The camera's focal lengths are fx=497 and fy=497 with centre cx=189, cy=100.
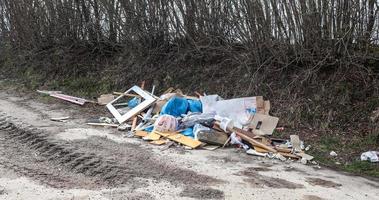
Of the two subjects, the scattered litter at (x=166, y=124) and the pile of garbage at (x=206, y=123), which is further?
the scattered litter at (x=166, y=124)

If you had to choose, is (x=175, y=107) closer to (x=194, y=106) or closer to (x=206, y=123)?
(x=194, y=106)

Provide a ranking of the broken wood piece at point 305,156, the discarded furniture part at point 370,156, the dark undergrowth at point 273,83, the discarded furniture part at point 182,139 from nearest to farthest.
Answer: the discarded furniture part at point 370,156
the broken wood piece at point 305,156
the discarded furniture part at point 182,139
the dark undergrowth at point 273,83

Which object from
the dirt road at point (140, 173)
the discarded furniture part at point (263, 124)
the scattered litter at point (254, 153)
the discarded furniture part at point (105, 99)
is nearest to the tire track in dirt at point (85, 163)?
the dirt road at point (140, 173)

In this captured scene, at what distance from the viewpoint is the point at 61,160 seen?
6781 mm

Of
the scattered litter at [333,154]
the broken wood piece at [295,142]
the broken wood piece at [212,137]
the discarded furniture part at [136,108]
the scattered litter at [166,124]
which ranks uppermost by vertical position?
the discarded furniture part at [136,108]

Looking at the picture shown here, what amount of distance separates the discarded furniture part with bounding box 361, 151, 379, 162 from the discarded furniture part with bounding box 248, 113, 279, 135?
1.65 meters

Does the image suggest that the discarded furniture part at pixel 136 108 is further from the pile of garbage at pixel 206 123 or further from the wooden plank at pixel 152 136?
the wooden plank at pixel 152 136

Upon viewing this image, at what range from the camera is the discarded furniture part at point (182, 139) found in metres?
7.71

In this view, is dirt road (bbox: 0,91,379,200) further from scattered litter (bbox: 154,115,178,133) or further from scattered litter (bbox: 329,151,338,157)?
scattered litter (bbox: 329,151,338,157)

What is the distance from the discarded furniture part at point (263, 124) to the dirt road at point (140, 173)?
2.87ft

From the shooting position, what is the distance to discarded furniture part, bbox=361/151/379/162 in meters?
7.09

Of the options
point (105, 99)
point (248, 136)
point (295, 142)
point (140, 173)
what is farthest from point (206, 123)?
point (105, 99)

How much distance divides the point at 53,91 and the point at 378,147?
320 inches

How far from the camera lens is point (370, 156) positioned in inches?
281
